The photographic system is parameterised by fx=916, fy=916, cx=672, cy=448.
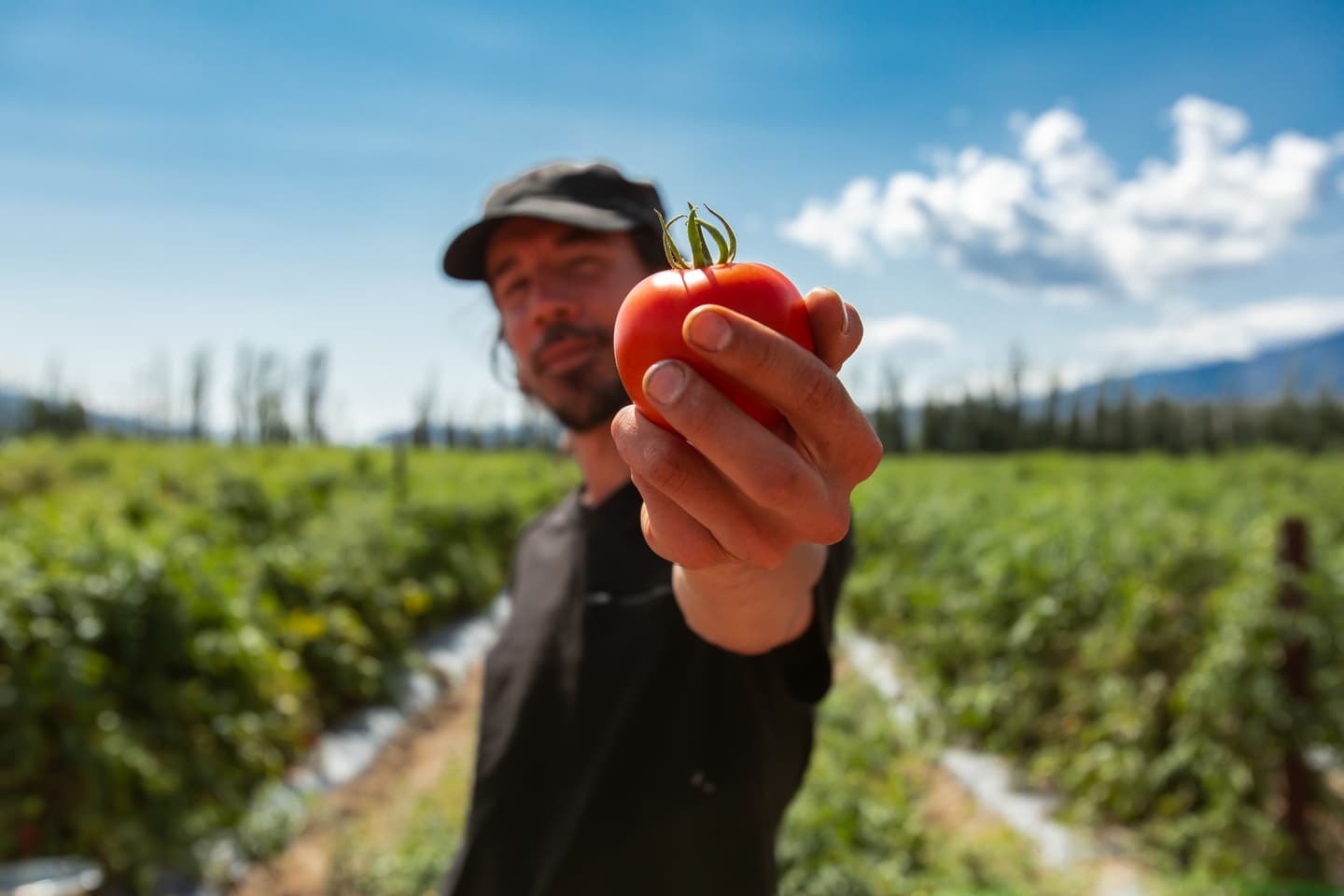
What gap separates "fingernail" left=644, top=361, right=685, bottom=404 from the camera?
2.77 ft

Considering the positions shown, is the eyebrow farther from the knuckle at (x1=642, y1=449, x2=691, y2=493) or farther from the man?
the knuckle at (x1=642, y1=449, x2=691, y2=493)

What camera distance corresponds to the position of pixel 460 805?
5273 millimetres

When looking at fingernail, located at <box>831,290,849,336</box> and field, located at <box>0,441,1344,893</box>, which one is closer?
fingernail, located at <box>831,290,849,336</box>

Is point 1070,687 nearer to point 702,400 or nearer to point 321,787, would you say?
point 321,787

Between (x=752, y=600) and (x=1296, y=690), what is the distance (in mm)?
4010

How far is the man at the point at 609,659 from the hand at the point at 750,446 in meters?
0.32

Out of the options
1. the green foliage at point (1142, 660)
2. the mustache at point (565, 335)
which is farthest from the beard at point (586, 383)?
the green foliage at point (1142, 660)

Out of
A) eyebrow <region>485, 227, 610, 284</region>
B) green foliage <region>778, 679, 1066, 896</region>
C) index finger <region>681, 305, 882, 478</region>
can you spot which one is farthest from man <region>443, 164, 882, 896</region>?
green foliage <region>778, 679, 1066, 896</region>

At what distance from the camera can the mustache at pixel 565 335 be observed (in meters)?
1.97

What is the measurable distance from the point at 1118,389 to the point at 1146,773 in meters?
69.9

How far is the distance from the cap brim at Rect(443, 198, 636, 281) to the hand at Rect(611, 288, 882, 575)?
1036mm

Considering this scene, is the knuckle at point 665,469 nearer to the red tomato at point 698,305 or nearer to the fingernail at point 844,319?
the red tomato at point 698,305

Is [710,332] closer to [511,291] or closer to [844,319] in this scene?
[844,319]

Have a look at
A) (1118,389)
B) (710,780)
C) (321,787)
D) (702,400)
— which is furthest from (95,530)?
(1118,389)
